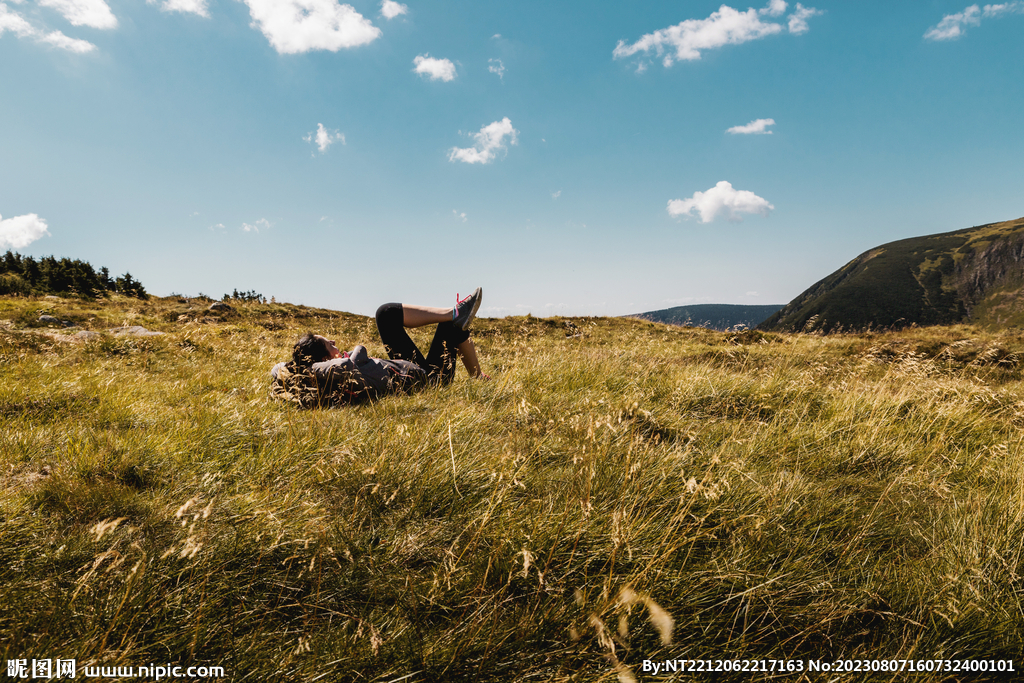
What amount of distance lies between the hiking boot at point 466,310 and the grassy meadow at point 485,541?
1717mm

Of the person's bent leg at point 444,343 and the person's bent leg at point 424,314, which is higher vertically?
the person's bent leg at point 424,314

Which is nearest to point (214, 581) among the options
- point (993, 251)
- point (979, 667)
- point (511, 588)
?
point (511, 588)

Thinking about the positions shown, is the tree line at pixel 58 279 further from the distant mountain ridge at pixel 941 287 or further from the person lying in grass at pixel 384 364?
the distant mountain ridge at pixel 941 287

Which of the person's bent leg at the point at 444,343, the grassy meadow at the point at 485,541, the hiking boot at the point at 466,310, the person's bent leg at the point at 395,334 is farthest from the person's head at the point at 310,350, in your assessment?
the hiking boot at the point at 466,310

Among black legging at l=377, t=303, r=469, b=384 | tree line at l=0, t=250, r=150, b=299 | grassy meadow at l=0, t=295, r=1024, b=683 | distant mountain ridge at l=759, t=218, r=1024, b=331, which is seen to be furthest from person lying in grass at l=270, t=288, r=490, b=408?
distant mountain ridge at l=759, t=218, r=1024, b=331

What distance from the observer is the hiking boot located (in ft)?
17.1

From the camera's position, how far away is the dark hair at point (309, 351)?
459 centimetres

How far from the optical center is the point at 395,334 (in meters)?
5.30

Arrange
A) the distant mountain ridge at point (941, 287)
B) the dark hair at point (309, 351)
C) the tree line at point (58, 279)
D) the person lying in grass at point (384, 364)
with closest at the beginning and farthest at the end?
1. the person lying in grass at point (384, 364)
2. the dark hair at point (309, 351)
3. the tree line at point (58, 279)
4. the distant mountain ridge at point (941, 287)

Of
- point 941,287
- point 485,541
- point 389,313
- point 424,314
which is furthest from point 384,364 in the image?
point 941,287

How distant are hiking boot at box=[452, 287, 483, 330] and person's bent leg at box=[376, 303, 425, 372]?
0.67 meters

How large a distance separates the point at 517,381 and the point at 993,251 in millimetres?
229468

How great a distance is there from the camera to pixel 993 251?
146 meters

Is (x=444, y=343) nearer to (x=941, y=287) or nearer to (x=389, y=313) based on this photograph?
(x=389, y=313)
